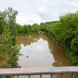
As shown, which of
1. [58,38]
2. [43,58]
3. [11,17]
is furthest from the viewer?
[11,17]

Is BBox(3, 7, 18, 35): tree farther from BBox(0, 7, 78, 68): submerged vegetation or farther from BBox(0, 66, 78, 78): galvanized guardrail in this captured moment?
BBox(0, 66, 78, 78): galvanized guardrail

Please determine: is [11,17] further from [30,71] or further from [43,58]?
[30,71]

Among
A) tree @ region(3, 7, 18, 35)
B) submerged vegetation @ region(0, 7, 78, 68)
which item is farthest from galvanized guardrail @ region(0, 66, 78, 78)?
tree @ region(3, 7, 18, 35)

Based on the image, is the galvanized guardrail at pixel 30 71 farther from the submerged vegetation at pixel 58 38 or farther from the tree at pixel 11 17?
the tree at pixel 11 17

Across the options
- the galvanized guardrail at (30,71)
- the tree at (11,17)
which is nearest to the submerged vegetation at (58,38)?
the tree at (11,17)

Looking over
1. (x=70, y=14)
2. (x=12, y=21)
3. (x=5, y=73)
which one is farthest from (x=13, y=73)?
(x=12, y=21)

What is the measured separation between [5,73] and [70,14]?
446 inches

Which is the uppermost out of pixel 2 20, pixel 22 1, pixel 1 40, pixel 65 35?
pixel 22 1

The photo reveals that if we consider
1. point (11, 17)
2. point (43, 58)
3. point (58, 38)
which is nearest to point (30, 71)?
point (43, 58)

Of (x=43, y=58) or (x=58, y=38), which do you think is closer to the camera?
(x=43, y=58)

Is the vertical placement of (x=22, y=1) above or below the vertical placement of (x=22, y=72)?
above

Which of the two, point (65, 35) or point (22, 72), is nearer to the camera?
point (22, 72)

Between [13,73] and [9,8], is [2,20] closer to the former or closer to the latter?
[9,8]

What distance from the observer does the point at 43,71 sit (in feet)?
3.00
